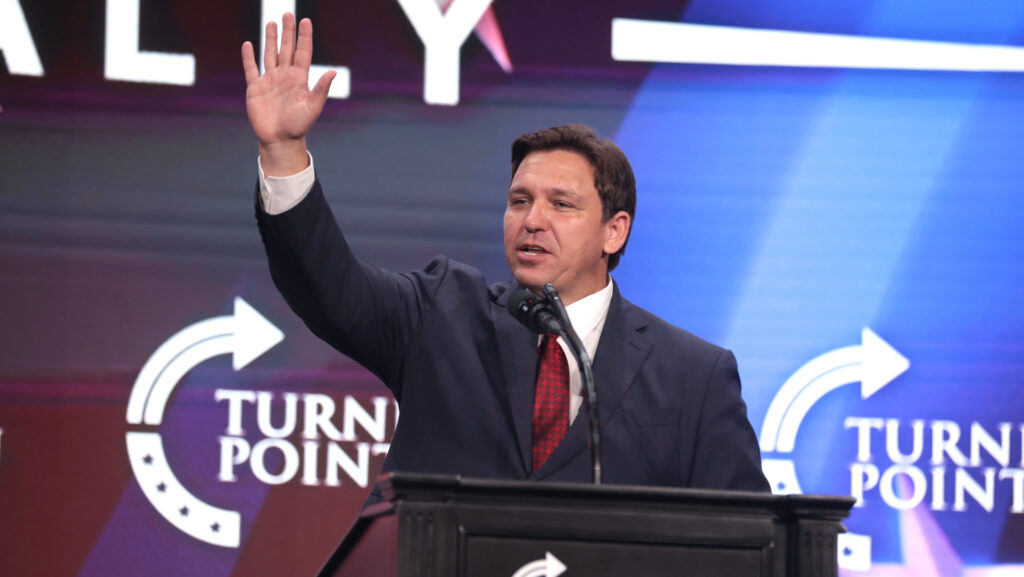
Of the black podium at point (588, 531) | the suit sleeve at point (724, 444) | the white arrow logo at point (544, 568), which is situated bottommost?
the white arrow logo at point (544, 568)

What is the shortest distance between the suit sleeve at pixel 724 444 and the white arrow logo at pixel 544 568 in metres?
0.76

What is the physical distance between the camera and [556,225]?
2.24 m

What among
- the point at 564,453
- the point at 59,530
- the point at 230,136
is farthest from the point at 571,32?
the point at 59,530

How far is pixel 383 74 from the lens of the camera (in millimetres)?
3471

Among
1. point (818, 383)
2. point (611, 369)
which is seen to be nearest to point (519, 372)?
point (611, 369)

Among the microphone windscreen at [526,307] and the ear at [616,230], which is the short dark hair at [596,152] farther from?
the microphone windscreen at [526,307]

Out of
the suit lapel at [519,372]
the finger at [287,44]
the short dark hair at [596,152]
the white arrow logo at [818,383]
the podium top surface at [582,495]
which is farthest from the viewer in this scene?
the white arrow logo at [818,383]

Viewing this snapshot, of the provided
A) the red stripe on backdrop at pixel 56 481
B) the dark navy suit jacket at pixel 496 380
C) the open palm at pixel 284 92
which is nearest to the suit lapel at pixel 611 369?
the dark navy suit jacket at pixel 496 380

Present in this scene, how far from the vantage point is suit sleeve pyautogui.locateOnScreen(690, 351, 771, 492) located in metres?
2.04

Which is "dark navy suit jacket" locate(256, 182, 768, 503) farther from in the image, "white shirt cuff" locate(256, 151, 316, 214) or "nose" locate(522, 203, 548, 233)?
"nose" locate(522, 203, 548, 233)

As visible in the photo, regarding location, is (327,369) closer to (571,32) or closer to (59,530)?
(59,530)

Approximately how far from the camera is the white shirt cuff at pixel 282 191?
5.99ft

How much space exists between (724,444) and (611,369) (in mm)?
258

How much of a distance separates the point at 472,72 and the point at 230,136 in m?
0.79
